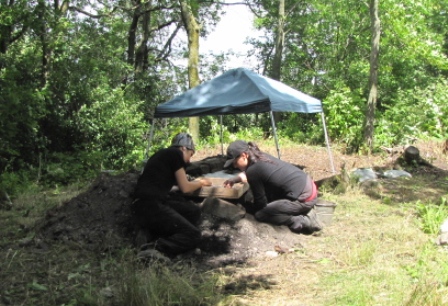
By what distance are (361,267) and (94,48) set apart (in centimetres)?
1123

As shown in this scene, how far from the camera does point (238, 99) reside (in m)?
8.46

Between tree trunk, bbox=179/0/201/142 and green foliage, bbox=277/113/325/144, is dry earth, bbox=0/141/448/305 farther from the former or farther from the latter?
green foliage, bbox=277/113/325/144

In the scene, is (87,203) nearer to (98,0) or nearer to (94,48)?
(94,48)

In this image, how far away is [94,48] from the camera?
13.5 metres

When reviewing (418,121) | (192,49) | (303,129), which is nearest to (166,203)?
(192,49)

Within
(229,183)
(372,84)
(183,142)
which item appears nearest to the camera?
(183,142)

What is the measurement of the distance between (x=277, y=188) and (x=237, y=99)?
3079 millimetres

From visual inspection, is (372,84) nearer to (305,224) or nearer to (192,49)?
(192,49)

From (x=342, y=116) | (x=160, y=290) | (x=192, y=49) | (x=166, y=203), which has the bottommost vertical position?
(x=160, y=290)

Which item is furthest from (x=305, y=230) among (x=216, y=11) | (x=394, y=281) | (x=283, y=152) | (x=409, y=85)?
(x=216, y=11)

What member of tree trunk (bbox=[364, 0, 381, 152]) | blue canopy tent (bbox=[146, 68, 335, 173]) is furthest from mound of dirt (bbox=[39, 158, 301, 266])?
tree trunk (bbox=[364, 0, 381, 152])

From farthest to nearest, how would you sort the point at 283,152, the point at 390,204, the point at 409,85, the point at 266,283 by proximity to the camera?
the point at 409,85
the point at 283,152
the point at 390,204
the point at 266,283

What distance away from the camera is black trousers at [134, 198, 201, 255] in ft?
15.7

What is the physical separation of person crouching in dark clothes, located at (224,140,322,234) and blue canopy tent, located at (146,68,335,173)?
2.35 meters
